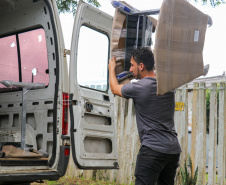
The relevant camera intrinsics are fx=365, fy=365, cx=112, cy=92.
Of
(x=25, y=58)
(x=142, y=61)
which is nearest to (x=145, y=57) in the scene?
(x=142, y=61)

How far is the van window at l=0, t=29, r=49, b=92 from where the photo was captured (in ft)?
16.1

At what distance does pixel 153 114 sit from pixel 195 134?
3072 mm

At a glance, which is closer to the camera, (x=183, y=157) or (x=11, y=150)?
(x=11, y=150)

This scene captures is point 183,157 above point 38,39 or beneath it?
beneath

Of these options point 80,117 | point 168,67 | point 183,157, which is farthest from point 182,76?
point 183,157

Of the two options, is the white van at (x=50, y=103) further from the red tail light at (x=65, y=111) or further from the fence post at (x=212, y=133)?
the fence post at (x=212, y=133)

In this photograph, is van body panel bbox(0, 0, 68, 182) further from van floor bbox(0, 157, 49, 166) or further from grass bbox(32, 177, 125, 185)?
grass bbox(32, 177, 125, 185)

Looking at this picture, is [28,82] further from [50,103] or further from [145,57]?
[145,57]

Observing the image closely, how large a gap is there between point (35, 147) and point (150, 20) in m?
2.31

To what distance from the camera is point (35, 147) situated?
15.8ft

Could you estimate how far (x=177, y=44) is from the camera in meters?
3.02

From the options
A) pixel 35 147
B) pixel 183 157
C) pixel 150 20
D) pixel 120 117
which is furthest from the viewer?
pixel 120 117

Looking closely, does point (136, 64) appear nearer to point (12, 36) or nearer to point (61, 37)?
point (61, 37)

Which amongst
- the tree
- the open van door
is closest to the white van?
the open van door
